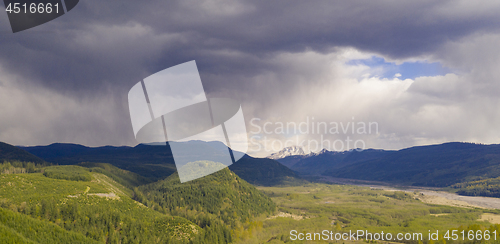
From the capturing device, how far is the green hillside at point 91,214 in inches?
4715

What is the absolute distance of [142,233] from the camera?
131m

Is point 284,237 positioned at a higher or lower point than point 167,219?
lower

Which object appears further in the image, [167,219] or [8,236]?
[167,219]

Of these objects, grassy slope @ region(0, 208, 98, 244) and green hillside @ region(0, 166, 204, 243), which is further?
green hillside @ region(0, 166, 204, 243)

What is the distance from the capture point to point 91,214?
5069 inches

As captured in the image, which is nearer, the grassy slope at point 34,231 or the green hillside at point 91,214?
the grassy slope at point 34,231

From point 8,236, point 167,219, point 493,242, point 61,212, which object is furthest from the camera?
point 493,242

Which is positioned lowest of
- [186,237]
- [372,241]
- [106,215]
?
[372,241]

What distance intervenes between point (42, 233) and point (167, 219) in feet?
204

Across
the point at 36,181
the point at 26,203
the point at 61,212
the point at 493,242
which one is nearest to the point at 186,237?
the point at 61,212

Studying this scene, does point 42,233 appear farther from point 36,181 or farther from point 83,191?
point 36,181

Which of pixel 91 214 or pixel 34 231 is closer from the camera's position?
pixel 34 231

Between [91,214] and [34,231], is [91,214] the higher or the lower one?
the higher one

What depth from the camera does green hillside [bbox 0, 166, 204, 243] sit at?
4715 inches
